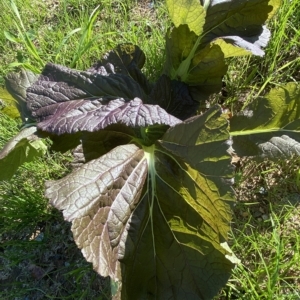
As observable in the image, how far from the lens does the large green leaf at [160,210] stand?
52.4 inches

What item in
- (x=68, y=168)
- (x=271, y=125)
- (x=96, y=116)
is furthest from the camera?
(x=68, y=168)

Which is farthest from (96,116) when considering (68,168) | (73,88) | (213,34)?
(68,168)

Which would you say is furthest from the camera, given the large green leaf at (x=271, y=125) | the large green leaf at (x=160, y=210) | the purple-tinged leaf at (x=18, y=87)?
the purple-tinged leaf at (x=18, y=87)

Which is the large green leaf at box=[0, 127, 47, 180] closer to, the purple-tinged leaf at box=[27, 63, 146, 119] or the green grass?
the purple-tinged leaf at box=[27, 63, 146, 119]

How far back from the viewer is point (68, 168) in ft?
6.94

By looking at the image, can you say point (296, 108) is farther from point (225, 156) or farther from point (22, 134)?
point (22, 134)

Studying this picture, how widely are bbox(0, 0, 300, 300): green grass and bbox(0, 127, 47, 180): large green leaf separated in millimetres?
369

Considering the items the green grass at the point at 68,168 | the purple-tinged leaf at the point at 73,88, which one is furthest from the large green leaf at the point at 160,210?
the green grass at the point at 68,168

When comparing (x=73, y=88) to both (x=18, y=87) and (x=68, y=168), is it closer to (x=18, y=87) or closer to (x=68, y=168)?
(x=18, y=87)

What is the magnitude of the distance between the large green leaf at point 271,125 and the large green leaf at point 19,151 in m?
0.74

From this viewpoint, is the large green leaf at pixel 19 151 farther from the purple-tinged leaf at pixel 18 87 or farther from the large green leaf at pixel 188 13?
the large green leaf at pixel 188 13

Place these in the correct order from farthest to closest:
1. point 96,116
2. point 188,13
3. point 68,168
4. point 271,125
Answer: point 68,168 → point 271,125 → point 188,13 → point 96,116

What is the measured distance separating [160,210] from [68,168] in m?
0.72


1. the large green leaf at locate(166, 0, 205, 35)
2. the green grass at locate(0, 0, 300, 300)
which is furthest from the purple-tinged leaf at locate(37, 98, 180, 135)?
the green grass at locate(0, 0, 300, 300)
